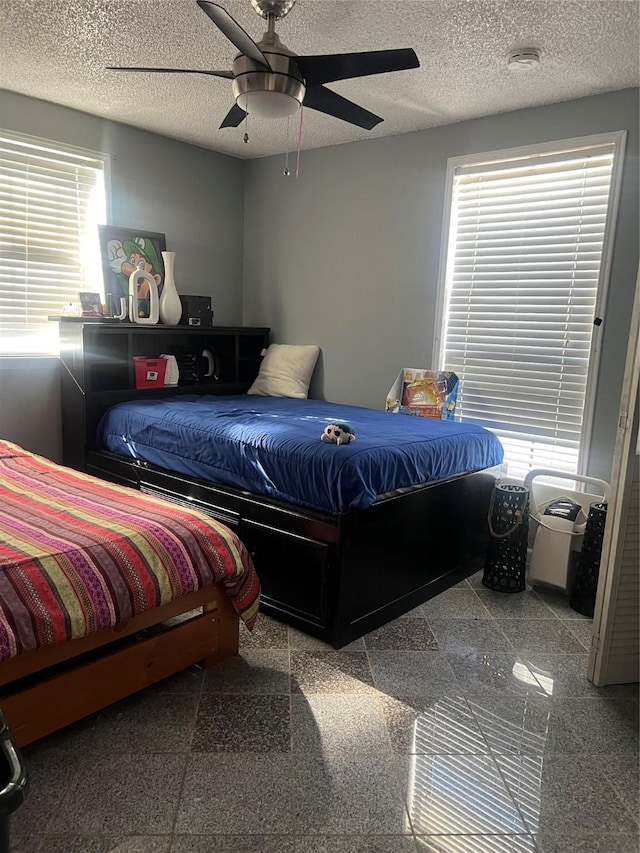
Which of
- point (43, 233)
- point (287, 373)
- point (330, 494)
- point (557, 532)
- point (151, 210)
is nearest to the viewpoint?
point (330, 494)

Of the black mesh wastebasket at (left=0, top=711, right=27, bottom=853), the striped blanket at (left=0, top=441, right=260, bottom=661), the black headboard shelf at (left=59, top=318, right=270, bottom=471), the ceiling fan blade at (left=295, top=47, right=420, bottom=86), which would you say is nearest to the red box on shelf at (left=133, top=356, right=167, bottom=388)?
the black headboard shelf at (left=59, top=318, right=270, bottom=471)

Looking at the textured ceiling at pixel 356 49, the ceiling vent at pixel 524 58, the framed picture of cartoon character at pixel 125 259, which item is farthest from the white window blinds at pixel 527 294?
the framed picture of cartoon character at pixel 125 259

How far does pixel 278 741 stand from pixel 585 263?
9.02ft

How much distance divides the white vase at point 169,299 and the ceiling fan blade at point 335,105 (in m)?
1.90

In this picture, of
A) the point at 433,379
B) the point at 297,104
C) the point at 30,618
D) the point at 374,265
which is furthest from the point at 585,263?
the point at 30,618

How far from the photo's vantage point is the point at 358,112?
2.48 metres

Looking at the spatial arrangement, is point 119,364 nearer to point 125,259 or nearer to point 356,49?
point 125,259

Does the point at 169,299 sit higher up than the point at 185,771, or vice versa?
the point at 169,299

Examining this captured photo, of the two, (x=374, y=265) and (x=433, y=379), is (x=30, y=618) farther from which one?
(x=374, y=265)

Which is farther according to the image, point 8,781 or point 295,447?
point 295,447

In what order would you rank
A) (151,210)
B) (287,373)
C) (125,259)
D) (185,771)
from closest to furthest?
(185,771), (125,259), (151,210), (287,373)

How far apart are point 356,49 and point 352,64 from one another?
0.80 metres

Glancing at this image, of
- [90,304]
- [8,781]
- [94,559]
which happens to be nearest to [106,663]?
[94,559]

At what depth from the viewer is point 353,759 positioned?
1.84 m
